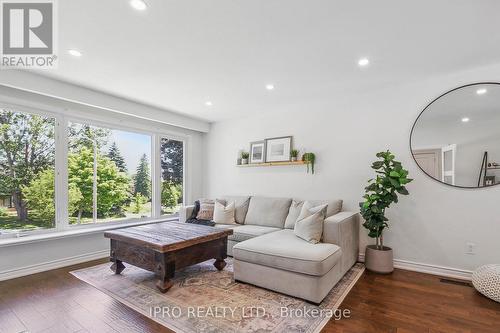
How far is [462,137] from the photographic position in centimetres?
292

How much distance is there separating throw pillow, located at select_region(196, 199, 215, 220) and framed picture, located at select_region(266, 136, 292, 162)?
1.29m

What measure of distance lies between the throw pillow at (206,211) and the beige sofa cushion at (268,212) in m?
0.60

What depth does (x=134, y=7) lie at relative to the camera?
184cm

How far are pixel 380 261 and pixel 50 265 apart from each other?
163 inches

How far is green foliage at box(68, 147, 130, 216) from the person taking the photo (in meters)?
3.63

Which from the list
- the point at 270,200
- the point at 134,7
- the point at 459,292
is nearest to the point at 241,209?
the point at 270,200

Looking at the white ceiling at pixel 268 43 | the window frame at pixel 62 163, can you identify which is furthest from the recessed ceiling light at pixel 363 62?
the window frame at pixel 62 163

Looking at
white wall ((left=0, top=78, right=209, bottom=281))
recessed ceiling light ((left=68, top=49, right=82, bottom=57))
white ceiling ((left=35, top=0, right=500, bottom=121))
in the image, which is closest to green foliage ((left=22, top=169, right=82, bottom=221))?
white wall ((left=0, top=78, right=209, bottom=281))

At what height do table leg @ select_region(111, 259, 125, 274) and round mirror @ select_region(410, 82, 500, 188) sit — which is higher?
round mirror @ select_region(410, 82, 500, 188)

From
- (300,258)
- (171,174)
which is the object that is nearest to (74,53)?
(171,174)

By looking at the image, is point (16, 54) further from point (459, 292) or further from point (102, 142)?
point (459, 292)

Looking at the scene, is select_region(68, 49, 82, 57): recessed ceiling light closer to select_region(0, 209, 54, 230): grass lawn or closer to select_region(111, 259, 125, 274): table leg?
select_region(0, 209, 54, 230): grass lawn

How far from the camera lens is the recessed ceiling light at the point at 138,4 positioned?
1.78 meters

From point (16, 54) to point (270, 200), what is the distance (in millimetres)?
3563
